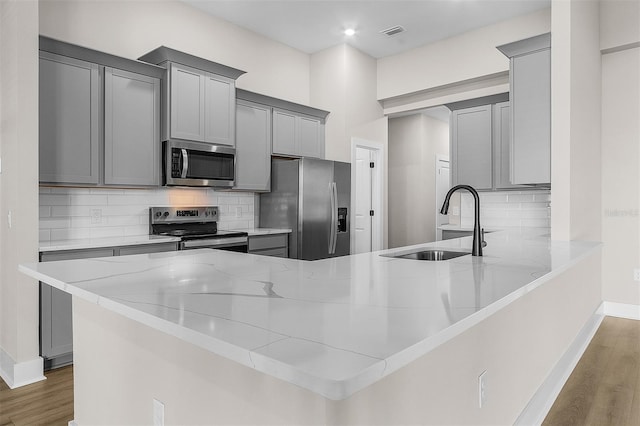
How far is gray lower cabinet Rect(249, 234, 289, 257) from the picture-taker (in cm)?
434

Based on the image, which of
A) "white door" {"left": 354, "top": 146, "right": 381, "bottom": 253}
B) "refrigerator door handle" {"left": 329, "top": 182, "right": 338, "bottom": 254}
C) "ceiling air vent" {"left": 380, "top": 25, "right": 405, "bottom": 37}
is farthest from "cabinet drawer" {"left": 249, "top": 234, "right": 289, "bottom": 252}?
"ceiling air vent" {"left": 380, "top": 25, "right": 405, "bottom": 37}

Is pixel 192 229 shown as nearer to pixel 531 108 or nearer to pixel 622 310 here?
pixel 531 108

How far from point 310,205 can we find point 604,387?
309 cm

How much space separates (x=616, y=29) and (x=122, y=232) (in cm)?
521

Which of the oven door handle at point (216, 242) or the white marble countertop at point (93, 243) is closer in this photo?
the white marble countertop at point (93, 243)

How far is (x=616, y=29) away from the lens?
4.16m

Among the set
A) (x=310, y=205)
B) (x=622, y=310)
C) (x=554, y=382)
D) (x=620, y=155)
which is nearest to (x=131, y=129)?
(x=310, y=205)

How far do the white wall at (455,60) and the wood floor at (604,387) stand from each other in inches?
122

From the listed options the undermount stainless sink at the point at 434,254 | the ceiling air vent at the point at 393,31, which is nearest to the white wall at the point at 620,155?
the ceiling air vent at the point at 393,31

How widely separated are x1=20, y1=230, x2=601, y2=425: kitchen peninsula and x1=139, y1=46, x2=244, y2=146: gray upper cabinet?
207cm

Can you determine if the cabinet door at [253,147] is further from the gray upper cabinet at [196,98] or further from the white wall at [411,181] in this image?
the white wall at [411,181]

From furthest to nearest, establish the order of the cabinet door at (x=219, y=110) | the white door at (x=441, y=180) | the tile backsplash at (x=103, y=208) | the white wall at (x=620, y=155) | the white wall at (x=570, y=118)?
the white door at (x=441, y=180) → the white wall at (x=620, y=155) → the cabinet door at (x=219, y=110) → the tile backsplash at (x=103, y=208) → the white wall at (x=570, y=118)

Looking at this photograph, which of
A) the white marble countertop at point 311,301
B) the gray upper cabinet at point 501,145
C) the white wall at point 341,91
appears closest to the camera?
the white marble countertop at point 311,301

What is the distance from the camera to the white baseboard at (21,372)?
2.70 meters
